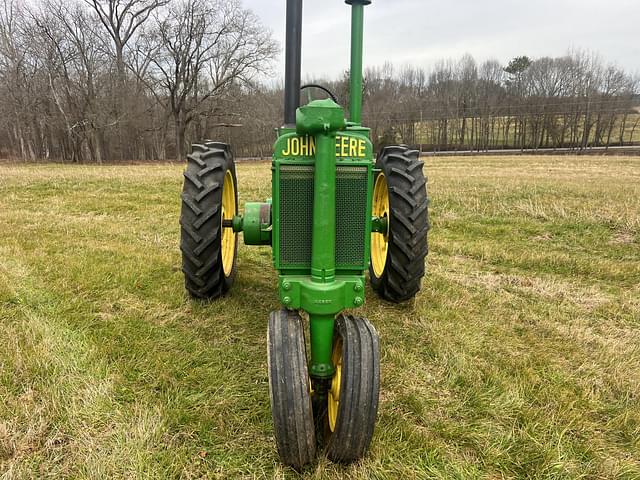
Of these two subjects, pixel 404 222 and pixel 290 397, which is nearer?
pixel 290 397

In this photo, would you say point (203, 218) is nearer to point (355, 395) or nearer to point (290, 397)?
point (290, 397)

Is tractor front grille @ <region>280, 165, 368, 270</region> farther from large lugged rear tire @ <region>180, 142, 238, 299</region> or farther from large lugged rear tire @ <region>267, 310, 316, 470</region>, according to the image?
large lugged rear tire @ <region>180, 142, 238, 299</region>

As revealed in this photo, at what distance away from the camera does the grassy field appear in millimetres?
2270

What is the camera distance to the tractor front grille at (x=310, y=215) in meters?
2.46

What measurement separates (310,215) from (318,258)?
280 mm

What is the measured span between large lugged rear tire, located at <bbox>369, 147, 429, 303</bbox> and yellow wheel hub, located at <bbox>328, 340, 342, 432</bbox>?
148cm

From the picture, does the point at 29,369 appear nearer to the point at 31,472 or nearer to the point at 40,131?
the point at 31,472

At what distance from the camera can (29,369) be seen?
9.40 feet

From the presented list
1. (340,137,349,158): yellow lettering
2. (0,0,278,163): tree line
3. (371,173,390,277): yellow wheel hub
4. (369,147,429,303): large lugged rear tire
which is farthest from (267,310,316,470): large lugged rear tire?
(0,0,278,163): tree line

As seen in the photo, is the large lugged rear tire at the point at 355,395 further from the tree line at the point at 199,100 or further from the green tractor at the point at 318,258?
the tree line at the point at 199,100

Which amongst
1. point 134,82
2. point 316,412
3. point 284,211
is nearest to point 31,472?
point 316,412

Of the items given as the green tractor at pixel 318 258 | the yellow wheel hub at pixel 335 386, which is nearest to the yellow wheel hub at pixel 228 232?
the green tractor at pixel 318 258

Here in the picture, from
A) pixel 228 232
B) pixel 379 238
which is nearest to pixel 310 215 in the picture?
pixel 379 238

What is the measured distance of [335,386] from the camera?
2277mm
